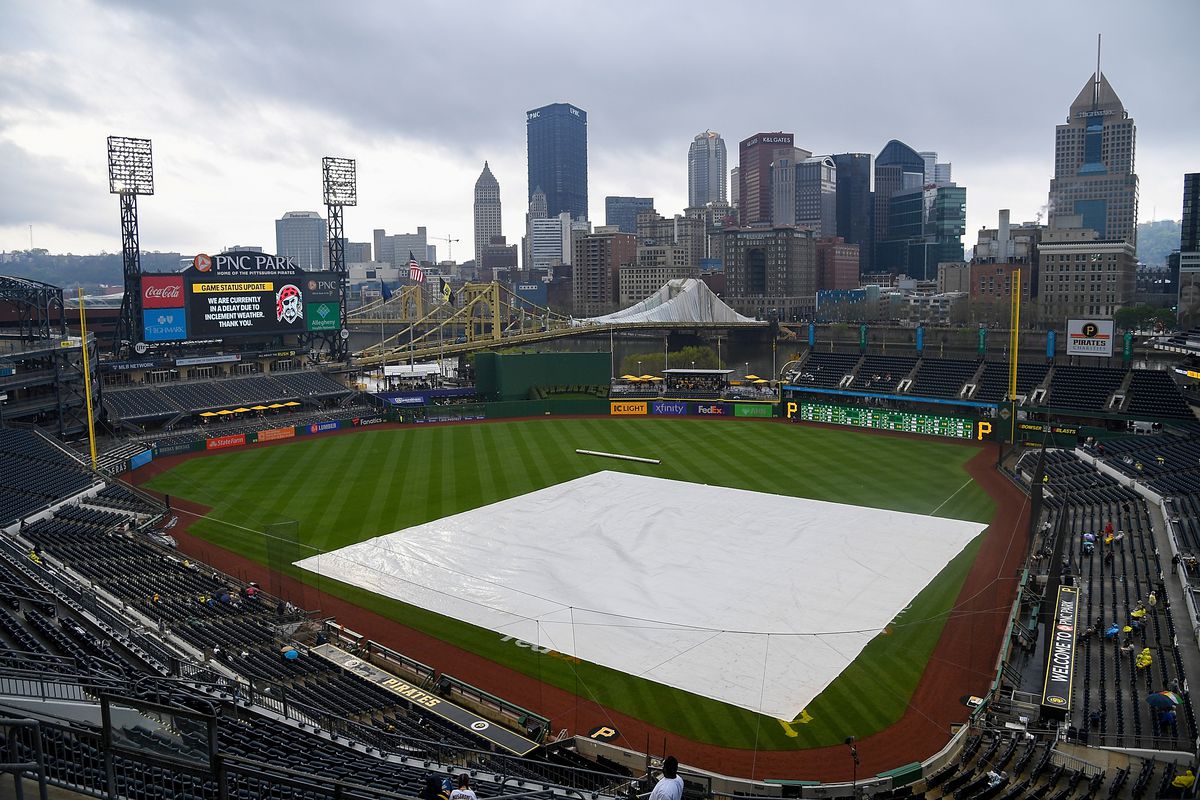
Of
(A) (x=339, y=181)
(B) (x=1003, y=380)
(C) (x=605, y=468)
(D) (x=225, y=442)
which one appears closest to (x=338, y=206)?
(A) (x=339, y=181)

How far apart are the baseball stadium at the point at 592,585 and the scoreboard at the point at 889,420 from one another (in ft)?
0.66

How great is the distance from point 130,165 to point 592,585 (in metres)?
47.5

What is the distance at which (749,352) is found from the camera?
114562mm

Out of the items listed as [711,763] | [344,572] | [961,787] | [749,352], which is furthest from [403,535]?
[749,352]

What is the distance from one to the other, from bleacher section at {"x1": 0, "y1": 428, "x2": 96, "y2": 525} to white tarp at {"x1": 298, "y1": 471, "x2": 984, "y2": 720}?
11.4m

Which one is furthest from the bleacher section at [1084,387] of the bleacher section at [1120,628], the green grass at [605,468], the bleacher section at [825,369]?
the bleacher section at [1120,628]

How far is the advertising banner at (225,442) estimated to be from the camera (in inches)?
1949

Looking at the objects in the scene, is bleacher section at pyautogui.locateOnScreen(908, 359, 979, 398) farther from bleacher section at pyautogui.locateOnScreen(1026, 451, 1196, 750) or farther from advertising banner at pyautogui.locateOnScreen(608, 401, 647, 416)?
bleacher section at pyautogui.locateOnScreen(1026, 451, 1196, 750)

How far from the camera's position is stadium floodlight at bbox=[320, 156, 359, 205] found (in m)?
67.8

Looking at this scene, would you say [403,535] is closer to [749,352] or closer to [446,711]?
[446,711]

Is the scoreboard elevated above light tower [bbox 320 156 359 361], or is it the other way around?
light tower [bbox 320 156 359 361]

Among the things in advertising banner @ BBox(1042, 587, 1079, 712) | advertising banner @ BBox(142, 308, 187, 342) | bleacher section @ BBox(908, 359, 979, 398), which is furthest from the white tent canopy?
advertising banner @ BBox(1042, 587, 1079, 712)

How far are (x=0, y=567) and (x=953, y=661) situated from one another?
2254cm

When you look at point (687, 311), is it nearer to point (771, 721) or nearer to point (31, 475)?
point (31, 475)
